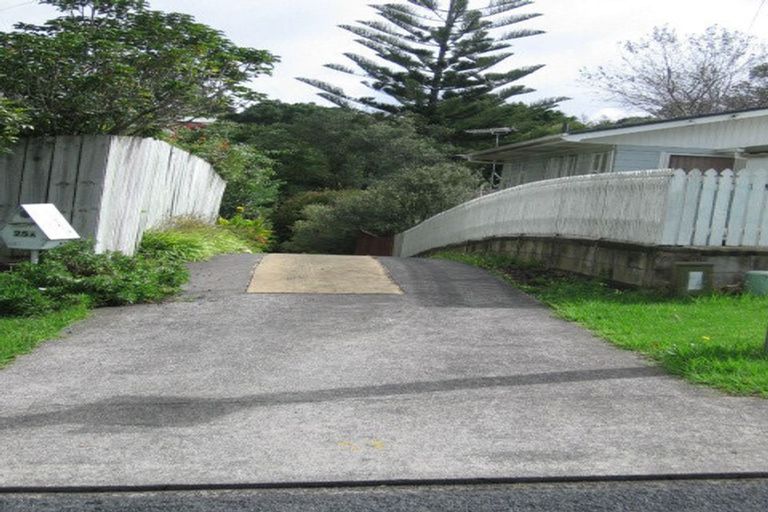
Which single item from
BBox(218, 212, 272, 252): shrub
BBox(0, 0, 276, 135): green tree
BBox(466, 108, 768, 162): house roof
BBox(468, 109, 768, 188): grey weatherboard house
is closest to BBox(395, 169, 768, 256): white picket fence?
BBox(0, 0, 276, 135): green tree

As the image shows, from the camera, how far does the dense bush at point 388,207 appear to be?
2425 cm

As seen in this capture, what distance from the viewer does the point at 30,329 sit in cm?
752

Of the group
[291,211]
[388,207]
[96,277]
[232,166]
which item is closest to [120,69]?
[96,277]

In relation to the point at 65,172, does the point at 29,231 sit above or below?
below

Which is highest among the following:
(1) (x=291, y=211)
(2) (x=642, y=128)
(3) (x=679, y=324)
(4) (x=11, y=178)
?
(2) (x=642, y=128)

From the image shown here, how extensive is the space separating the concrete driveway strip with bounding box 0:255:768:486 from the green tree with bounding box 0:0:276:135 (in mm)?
3182

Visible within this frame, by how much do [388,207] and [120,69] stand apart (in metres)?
15.7

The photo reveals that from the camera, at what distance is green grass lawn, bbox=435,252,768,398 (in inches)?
241

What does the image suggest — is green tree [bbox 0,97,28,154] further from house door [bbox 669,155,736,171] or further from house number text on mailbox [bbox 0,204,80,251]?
house door [bbox 669,155,736,171]

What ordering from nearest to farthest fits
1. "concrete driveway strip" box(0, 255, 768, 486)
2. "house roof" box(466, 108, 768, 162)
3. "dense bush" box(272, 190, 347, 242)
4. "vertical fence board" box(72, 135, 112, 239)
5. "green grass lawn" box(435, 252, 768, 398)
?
1. "concrete driveway strip" box(0, 255, 768, 486)
2. "green grass lawn" box(435, 252, 768, 398)
3. "vertical fence board" box(72, 135, 112, 239)
4. "house roof" box(466, 108, 768, 162)
5. "dense bush" box(272, 190, 347, 242)

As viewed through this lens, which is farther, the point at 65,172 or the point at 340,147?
the point at 340,147

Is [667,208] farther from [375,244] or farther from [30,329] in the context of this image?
[375,244]

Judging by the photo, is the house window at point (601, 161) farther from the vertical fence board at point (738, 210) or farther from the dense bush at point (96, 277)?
the dense bush at point (96, 277)

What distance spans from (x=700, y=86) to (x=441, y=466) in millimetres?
39014
